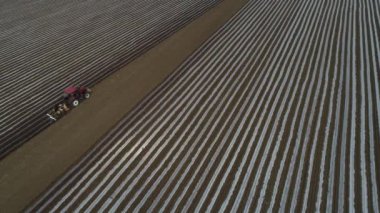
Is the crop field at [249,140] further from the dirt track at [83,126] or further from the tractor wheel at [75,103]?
the tractor wheel at [75,103]

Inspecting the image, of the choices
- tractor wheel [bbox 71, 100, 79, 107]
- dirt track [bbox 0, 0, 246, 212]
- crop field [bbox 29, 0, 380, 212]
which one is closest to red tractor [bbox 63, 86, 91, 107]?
tractor wheel [bbox 71, 100, 79, 107]

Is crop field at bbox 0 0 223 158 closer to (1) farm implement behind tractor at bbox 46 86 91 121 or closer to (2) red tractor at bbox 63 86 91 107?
(1) farm implement behind tractor at bbox 46 86 91 121

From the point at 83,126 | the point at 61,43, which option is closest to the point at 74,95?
the point at 83,126

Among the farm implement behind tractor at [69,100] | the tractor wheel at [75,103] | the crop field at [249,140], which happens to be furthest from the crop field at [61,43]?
the crop field at [249,140]

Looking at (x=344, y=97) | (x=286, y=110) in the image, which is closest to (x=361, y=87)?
(x=344, y=97)

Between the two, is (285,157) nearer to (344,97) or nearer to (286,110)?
(286,110)

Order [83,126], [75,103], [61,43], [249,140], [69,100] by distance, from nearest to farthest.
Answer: [249,140], [83,126], [69,100], [75,103], [61,43]

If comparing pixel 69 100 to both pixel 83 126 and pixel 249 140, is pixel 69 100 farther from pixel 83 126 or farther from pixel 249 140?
pixel 249 140

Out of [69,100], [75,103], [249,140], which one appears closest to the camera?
[249,140]
